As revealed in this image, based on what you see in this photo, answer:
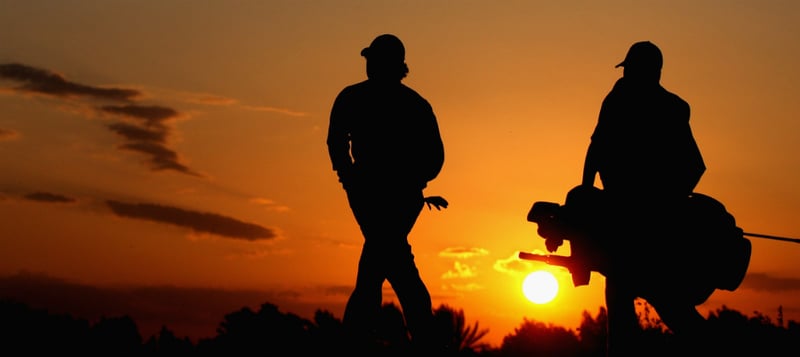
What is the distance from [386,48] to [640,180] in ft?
8.96

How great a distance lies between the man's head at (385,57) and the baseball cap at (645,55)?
2.20m

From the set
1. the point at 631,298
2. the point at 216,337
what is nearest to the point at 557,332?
the point at 216,337

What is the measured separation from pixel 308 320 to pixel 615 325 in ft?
10.3

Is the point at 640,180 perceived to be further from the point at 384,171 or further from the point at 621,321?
the point at 384,171

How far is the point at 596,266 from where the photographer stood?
11703 millimetres

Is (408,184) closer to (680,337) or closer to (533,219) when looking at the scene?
(533,219)

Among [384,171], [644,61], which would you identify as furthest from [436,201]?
[644,61]

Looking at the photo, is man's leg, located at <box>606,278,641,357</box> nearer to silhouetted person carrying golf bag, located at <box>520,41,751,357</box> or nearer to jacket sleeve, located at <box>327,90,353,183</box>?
silhouetted person carrying golf bag, located at <box>520,41,751,357</box>

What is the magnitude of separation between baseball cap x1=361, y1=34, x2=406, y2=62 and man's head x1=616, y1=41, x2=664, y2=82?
7.20 feet

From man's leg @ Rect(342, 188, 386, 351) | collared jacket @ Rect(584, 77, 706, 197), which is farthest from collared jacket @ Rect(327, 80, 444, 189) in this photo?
collared jacket @ Rect(584, 77, 706, 197)

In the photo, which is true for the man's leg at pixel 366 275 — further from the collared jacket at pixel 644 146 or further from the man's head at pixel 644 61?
the man's head at pixel 644 61

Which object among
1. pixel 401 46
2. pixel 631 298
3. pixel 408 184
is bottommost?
pixel 631 298

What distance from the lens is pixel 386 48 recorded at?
11602 millimetres

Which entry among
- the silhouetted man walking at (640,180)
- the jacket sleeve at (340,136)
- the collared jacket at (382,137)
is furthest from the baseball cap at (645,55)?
the jacket sleeve at (340,136)
